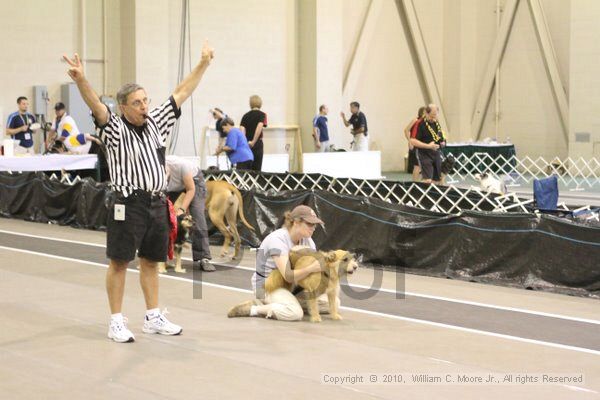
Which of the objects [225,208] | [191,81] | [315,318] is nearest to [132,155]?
[191,81]

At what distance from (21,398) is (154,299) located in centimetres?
147

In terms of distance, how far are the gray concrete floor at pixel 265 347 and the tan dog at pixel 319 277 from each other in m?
0.15

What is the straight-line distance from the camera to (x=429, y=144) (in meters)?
13.4

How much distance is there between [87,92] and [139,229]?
0.87 metres

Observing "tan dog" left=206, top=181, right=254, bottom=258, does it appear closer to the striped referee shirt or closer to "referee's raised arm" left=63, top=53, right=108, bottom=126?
the striped referee shirt

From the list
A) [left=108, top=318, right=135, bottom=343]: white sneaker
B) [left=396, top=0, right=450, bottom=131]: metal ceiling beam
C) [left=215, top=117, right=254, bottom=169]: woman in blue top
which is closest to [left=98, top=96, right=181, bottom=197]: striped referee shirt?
[left=108, top=318, right=135, bottom=343]: white sneaker

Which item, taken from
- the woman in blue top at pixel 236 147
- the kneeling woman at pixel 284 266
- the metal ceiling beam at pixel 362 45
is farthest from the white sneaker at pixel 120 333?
the metal ceiling beam at pixel 362 45

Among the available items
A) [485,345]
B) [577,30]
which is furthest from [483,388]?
[577,30]

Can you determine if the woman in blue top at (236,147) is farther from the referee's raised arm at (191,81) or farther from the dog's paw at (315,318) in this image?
the referee's raised arm at (191,81)

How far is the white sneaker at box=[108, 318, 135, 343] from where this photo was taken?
5.64m

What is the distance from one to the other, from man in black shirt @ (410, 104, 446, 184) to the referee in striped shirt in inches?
321

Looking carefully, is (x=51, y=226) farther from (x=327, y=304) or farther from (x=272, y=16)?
(x=272, y=16)

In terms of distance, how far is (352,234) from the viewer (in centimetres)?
945

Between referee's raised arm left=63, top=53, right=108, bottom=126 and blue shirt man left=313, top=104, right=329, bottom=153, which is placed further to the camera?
blue shirt man left=313, top=104, right=329, bottom=153
